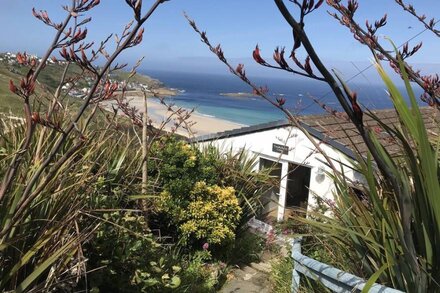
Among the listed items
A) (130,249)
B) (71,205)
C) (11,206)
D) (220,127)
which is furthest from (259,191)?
(220,127)

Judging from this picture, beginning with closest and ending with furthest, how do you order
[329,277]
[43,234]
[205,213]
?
[43,234], [329,277], [205,213]

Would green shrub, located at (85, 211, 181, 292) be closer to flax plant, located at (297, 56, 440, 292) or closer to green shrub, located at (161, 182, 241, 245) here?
flax plant, located at (297, 56, 440, 292)

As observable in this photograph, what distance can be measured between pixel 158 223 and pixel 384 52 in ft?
11.4

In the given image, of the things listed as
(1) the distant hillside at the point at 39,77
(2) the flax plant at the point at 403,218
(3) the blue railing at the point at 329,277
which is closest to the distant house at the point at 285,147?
(1) the distant hillside at the point at 39,77

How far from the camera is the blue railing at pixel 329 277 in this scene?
92.6 inches

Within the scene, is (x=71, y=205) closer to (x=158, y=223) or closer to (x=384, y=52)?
(x=384, y=52)

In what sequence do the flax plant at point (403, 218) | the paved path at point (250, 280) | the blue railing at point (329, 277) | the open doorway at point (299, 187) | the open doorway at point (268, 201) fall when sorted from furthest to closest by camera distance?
1. the open doorway at point (299, 187)
2. the open doorway at point (268, 201)
3. the paved path at point (250, 280)
4. the blue railing at point (329, 277)
5. the flax plant at point (403, 218)

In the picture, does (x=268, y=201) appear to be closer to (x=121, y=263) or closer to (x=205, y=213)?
(x=205, y=213)

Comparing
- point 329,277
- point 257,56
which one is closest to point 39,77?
point 329,277

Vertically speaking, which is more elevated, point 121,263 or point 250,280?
point 121,263

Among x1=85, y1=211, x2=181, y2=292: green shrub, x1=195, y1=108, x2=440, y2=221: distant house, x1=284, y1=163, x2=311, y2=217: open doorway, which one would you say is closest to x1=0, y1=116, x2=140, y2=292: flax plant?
x1=85, y1=211, x2=181, y2=292: green shrub

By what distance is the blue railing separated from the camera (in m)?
2.35

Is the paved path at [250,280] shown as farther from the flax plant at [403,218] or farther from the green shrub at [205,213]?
the flax plant at [403,218]

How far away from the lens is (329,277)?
261 centimetres
